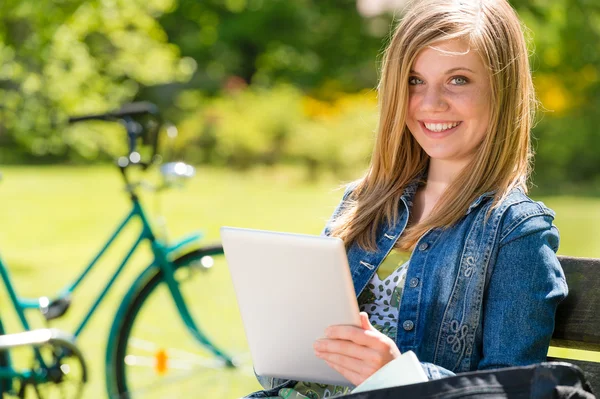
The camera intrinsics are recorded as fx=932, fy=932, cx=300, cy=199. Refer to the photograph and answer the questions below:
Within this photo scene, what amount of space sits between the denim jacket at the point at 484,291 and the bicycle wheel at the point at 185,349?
157cm

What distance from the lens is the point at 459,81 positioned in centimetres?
182

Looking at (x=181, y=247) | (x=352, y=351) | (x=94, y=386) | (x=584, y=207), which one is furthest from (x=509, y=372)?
(x=584, y=207)

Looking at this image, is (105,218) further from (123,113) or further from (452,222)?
(452,222)

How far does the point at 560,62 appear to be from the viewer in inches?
522

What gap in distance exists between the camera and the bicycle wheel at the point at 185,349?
10.9ft

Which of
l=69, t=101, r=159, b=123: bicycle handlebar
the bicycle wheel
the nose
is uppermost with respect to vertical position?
the nose

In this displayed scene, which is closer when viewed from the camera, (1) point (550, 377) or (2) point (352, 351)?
(1) point (550, 377)

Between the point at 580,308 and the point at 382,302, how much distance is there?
38cm

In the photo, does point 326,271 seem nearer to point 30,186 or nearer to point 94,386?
point 94,386

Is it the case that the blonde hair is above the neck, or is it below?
above

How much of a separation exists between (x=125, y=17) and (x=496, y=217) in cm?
486

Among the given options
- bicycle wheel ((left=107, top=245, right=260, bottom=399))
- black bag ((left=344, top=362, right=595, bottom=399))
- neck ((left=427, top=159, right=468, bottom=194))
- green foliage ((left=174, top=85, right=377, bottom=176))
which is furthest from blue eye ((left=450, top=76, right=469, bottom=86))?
green foliage ((left=174, top=85, right=377, bottom=176))

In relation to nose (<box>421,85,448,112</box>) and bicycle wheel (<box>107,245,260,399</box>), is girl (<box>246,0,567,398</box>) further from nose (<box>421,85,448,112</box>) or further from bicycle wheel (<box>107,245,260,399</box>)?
bicycle wheel (<box>107,245,260,399</box>)

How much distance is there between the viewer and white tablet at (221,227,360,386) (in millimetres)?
1534
